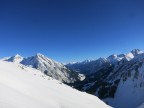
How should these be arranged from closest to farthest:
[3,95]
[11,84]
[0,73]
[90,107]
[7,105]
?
1. [7,105]
2. [3,95]
3. [11,84]
4. [0,73]
5. [90,107]

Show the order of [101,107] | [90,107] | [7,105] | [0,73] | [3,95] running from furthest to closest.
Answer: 1. [101,107]
2. [90,107]
3. [0,73]
4. [3,95]
5. [7,105]

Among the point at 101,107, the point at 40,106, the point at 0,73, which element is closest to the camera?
the point at 40,106

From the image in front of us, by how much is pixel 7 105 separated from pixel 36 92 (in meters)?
5.78

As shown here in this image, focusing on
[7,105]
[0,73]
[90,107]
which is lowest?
[7,105]

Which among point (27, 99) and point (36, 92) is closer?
point (27, 99)

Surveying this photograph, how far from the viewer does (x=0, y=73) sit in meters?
20.4

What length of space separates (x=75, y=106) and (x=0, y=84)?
677 cm

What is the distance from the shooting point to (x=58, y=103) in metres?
19.2

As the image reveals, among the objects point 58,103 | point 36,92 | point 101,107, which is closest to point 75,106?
point 58,103

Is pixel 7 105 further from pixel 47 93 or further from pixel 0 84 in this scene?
pixel 47 93

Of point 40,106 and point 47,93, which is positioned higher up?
point 47,93

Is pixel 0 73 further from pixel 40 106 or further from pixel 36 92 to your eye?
pixel 40 106

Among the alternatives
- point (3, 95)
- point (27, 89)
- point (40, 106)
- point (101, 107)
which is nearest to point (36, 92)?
point (27, 89)

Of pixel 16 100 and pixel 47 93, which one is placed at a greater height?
pixel 47 93
